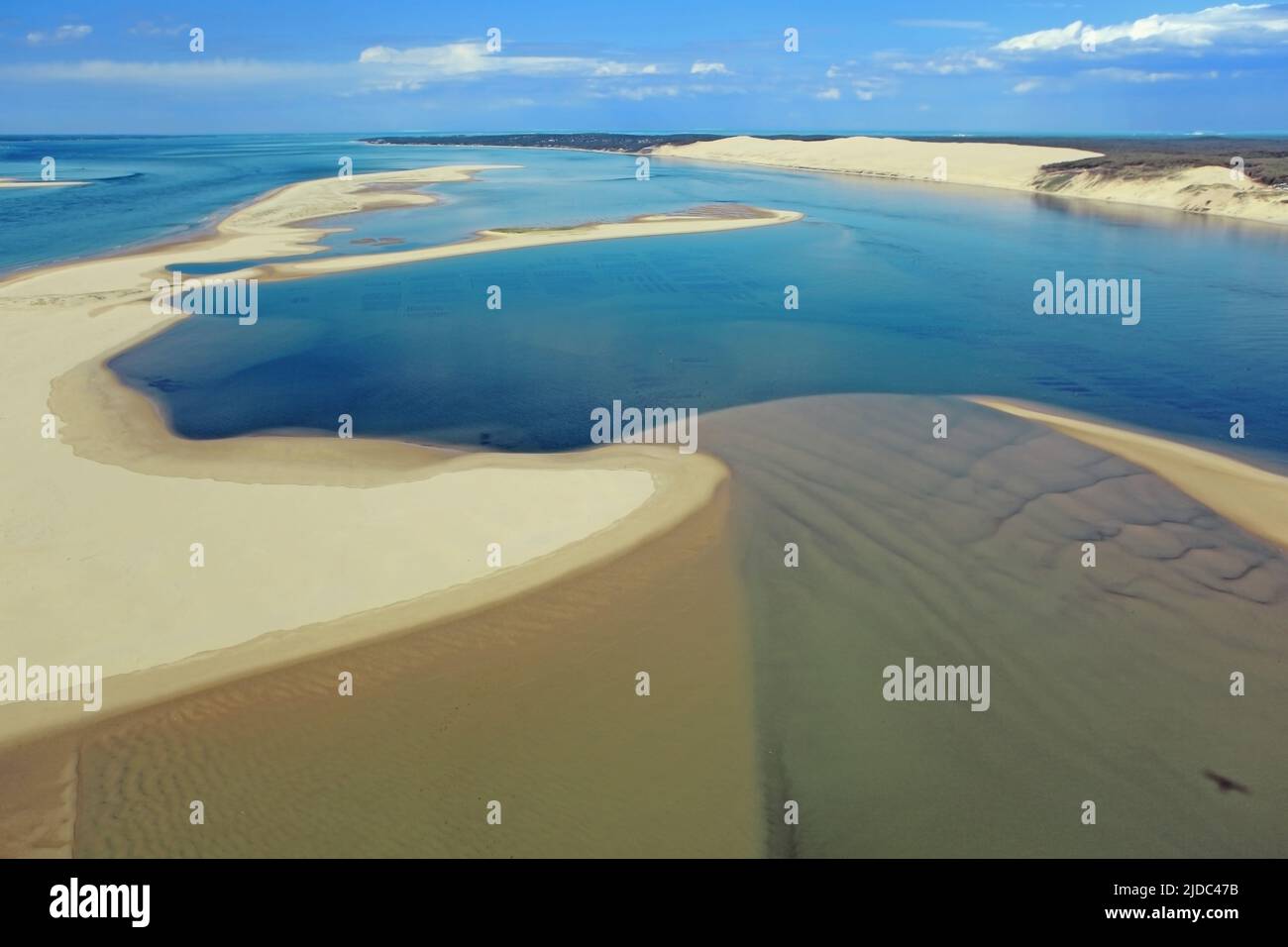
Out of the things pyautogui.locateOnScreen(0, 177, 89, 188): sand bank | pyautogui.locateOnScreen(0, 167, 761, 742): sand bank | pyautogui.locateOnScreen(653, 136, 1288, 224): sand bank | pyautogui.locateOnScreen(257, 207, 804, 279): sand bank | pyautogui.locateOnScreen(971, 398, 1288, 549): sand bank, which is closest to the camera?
pyautogui.locateOnScreen(0, 167, 761, 742): sand bank

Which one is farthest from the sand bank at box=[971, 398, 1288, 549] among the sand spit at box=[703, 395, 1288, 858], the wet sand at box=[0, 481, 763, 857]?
the wet sand at box=[0, 481, 763, 857]

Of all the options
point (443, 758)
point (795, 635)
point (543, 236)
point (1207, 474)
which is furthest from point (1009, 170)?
point (443, 758)

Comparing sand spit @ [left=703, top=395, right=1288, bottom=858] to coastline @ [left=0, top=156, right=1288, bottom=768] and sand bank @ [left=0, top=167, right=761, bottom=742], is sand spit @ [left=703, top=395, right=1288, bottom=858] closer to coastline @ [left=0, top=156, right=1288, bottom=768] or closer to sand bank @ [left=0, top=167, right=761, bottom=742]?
coastline @ [left=0, top=156, right=1288, bottom=768]

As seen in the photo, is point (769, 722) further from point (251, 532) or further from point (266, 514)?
point (266, 514)

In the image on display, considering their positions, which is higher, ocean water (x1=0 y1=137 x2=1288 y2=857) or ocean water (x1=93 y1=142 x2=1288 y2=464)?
ocean water (x1=93 y1=142 x2=1288 y2=464)

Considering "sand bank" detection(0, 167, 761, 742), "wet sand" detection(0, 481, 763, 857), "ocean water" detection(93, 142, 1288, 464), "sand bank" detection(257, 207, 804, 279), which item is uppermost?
"sand bank" detection(257, 207, 804, 279)

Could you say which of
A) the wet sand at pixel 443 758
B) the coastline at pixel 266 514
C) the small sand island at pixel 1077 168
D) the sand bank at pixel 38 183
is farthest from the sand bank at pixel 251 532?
the sand bank at pixel 38 183

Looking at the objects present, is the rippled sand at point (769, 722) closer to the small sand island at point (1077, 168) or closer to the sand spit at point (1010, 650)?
the sand spit at point (1010, 650)
